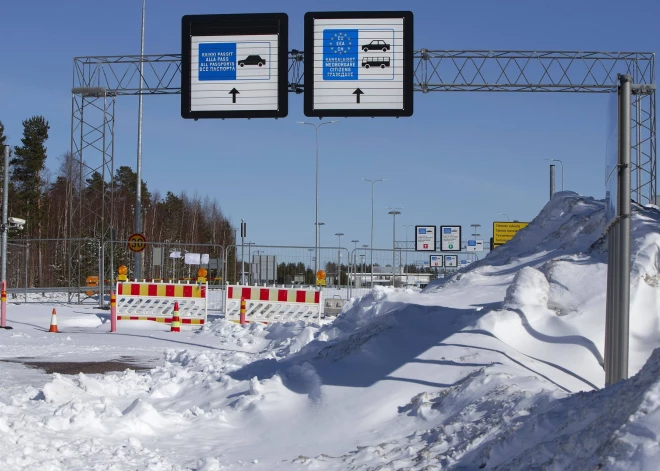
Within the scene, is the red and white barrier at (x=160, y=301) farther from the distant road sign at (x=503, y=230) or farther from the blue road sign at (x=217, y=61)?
the distant road sign at (x=503, y=230)

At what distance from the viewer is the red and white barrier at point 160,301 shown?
23141mm

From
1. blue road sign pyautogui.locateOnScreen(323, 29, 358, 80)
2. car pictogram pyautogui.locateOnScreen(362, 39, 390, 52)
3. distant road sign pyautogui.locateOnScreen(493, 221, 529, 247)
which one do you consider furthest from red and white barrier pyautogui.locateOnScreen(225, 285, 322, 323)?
distant road sign pyautogui.locateOnScreen(493, 221, 529, 247)

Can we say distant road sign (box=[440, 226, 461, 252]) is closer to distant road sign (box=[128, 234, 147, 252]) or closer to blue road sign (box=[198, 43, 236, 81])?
distant road sign (box=[128, 234, 147, 252])

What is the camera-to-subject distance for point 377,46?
16.5 metres

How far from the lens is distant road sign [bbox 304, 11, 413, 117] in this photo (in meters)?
16.4

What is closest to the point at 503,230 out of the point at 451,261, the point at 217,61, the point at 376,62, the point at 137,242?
the point at 451,261

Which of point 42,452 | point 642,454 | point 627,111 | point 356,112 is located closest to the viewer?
point 642,454

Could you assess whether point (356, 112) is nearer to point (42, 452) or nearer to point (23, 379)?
point (23, 379)

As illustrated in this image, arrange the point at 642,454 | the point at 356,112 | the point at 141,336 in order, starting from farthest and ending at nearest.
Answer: the point at 141,336
the point at 356,112
the point at 642,454

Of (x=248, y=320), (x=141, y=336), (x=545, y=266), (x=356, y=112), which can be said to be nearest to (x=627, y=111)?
(x=545, y=266)

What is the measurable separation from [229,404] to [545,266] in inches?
207

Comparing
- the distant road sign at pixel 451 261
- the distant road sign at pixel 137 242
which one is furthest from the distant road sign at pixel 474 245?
the distant road sign at pixel 137 242

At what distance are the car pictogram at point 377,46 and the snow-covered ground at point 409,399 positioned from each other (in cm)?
538

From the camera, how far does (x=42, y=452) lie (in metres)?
6.85
